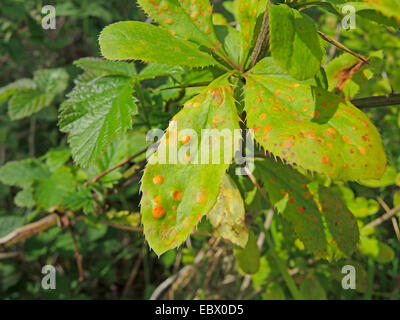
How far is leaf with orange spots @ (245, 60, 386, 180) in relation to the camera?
674 mm

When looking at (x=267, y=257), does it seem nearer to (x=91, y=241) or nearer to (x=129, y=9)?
(x=91, y=241)

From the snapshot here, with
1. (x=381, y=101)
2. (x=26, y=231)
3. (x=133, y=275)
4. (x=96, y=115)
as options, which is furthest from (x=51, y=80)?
(x=381, y=101)

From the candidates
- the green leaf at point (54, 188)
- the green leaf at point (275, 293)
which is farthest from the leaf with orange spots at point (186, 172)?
the green leaf at point (275, 293)

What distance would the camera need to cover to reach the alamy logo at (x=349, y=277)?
4.58 ft

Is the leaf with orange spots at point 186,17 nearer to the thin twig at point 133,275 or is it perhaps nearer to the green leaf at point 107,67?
the green leaf at point 107,67

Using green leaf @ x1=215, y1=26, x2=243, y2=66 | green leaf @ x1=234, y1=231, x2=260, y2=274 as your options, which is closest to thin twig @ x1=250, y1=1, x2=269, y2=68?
green leaf @ x1=215, y1=26, x2=243, y2=66

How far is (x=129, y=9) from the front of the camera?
95.2 inches

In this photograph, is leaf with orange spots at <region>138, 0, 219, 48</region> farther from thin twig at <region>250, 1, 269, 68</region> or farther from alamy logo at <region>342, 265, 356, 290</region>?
alamy logo at <region>342, 265, 356, 290</region>

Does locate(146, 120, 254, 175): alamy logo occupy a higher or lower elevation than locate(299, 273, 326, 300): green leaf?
higher

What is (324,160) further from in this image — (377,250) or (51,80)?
(51,80)

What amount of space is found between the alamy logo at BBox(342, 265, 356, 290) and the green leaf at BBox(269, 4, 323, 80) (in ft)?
3.15

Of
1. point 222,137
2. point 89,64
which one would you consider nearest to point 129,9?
point 89,64

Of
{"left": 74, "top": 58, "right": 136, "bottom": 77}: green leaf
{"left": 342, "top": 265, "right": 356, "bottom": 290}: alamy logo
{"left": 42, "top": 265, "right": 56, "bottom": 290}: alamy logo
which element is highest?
{"left": 74, "top": 58, "right": 136, "bottom": 77}: green leaf

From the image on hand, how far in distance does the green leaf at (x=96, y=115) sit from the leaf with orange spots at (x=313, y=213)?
1.53 ft
